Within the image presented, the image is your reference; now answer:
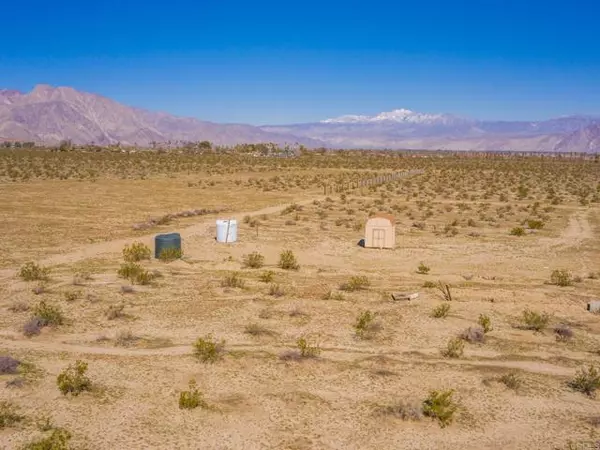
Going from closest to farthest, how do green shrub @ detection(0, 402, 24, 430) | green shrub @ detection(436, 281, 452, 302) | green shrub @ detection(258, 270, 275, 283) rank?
green shrub @ detection(0, 402, 24, 430), green shrub @ detection(436, 281, 452, 302), green shrub @ detection(258, 270, 275, 283)

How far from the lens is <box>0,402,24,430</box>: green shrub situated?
363 inches

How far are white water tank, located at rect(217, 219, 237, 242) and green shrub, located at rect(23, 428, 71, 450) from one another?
16.0 metres

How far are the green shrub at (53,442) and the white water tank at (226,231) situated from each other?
16013mm

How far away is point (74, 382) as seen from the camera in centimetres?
1045

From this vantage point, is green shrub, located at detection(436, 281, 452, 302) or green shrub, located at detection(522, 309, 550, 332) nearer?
green shrub, located at detection(522, 309, 550, 332)

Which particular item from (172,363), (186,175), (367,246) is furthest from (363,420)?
(186,175)

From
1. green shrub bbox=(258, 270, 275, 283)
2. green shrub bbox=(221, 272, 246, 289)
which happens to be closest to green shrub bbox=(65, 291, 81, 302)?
green shrub bbox=(221, 272, 246, 289)

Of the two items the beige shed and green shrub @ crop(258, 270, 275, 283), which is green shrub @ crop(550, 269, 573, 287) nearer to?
the beige shed

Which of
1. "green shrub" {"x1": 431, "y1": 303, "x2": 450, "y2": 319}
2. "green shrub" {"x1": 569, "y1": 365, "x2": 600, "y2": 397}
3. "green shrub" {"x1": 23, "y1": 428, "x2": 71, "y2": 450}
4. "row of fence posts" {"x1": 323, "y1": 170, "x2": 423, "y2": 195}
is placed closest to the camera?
"green shrub" {"x1": 23, "y1": 428, "x2": 71, "y2": 450}

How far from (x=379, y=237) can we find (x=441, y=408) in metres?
14.5

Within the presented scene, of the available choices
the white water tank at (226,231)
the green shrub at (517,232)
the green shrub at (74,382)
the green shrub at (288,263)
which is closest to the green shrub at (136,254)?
the white water tank at (226,231)

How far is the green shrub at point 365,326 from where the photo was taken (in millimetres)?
13645

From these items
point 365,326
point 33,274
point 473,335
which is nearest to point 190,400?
point 365,326

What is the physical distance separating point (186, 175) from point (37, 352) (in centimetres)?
5580
